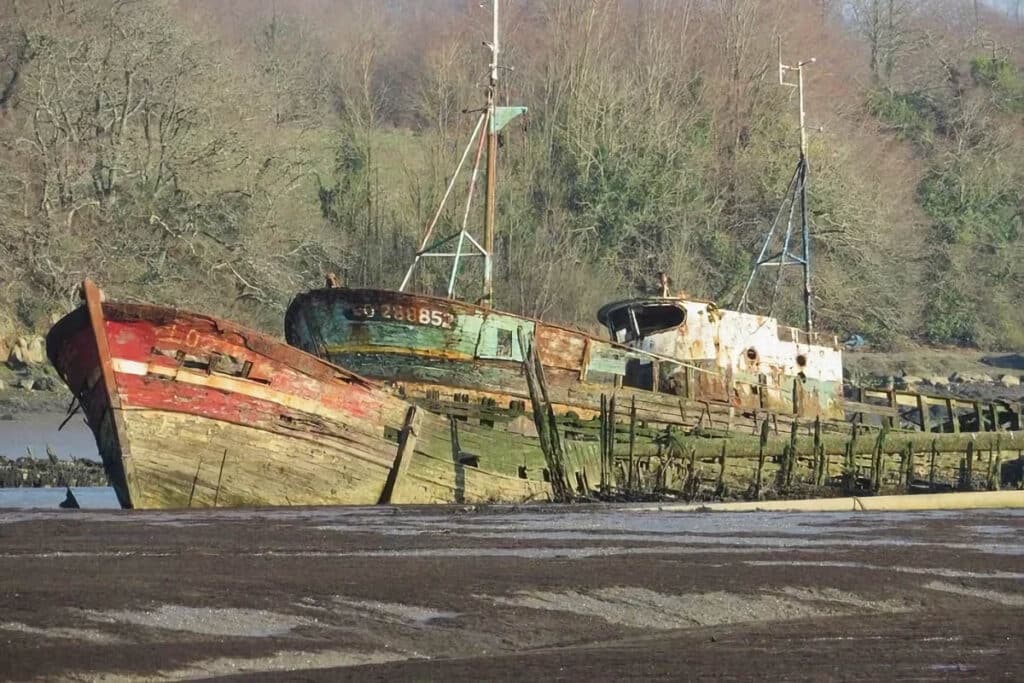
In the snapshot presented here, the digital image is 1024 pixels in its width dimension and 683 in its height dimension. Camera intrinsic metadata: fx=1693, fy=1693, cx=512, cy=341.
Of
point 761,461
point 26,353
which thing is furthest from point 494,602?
point 26,353

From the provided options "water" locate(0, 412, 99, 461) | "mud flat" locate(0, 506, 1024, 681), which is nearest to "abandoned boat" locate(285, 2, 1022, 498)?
"mud flat" locate(0, 506, 1024, 681)

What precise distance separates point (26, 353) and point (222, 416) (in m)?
23.6

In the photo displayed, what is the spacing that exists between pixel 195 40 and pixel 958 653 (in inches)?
1579

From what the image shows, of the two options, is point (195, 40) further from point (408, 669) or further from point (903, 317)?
point (408, 669)

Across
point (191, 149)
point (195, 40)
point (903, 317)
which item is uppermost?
point (195, 40)

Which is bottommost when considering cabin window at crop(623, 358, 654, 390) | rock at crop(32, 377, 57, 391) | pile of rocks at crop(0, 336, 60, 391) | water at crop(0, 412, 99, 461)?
water at crop(0, 412, 99, 461)

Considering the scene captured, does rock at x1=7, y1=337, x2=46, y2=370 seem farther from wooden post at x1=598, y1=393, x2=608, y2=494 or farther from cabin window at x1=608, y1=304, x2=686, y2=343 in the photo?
wooden post at x1=598, y1=393, x2=608, y2=494

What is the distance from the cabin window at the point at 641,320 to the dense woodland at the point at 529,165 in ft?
28.4

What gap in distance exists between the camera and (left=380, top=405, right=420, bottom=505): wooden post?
790 inches

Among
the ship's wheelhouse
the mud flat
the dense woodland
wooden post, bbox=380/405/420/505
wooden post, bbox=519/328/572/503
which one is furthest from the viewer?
the dense woodland

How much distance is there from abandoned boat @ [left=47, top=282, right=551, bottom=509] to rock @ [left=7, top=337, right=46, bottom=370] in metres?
22.1

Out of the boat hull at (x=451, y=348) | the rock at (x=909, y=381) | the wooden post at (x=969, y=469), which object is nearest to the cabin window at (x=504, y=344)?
the boat hull at (x=451, y=348)

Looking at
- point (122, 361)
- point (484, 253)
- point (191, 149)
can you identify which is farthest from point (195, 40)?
point (122, 361)

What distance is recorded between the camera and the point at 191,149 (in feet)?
146
